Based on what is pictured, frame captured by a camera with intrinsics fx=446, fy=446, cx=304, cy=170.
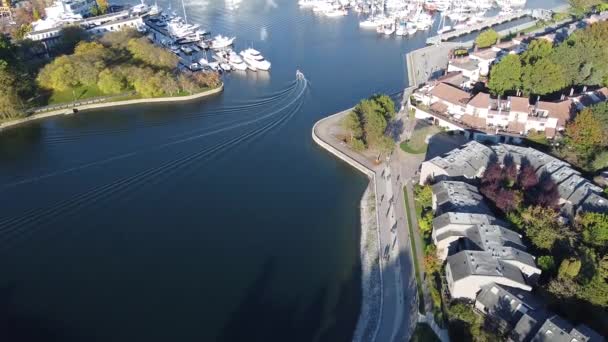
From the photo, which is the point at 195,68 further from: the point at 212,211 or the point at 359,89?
the point at 212,211

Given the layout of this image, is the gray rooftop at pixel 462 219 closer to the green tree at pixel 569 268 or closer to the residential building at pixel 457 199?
the residential building at pixel 457 199

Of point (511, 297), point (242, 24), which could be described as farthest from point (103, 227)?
point (242, 24)

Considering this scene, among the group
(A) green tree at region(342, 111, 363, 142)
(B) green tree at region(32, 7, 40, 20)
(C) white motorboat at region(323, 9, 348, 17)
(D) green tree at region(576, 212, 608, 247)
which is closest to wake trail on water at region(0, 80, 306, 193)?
(A) green tree at region(342, 111, 363, 142)

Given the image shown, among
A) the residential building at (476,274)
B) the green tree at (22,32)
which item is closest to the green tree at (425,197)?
the residential building at (476,274)

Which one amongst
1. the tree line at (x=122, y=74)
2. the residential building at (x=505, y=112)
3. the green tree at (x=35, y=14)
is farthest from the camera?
the green tree at (x=35, y=14)

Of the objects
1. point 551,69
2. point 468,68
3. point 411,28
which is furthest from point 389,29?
point 551,69
